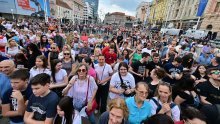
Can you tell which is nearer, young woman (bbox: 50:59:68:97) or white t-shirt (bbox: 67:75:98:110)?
white t-shirt (bbox: 67:75:98:110)

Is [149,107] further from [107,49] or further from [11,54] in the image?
[11,54]

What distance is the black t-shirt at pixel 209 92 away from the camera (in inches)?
126

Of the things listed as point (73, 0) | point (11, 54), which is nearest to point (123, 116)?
point (11, 54)

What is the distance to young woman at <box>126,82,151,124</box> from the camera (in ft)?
8.48

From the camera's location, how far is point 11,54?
584 centimetres

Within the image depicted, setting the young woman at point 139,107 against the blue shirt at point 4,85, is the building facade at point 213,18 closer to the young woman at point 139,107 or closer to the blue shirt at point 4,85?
the young woman at point 139,107

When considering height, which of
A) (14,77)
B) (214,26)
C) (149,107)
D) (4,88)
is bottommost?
(149,107)

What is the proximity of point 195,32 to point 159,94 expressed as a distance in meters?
26.0

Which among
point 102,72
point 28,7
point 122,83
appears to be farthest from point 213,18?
point 28,7

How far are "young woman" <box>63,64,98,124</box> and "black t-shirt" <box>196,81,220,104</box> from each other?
2193 mm

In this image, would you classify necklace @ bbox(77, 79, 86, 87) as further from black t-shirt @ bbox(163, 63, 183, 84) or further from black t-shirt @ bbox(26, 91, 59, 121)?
black t-shirt @ bbox(163, 63, 183, 84)

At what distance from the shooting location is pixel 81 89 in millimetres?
3268

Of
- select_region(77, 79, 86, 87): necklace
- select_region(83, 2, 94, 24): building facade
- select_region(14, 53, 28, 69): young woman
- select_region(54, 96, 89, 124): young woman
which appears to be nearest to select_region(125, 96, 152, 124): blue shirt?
select_region(54, 96, 89, 124): young woman

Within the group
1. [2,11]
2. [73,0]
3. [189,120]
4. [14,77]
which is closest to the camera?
[189,120]
